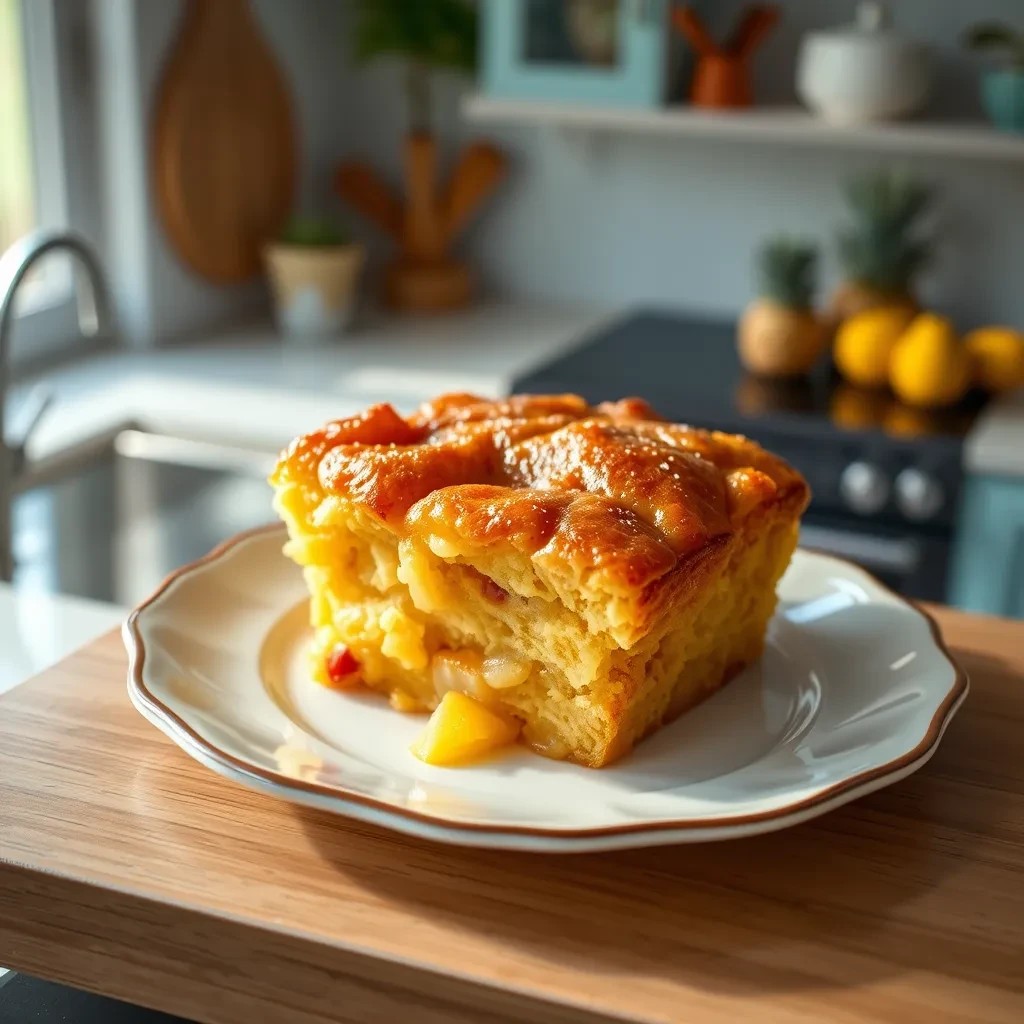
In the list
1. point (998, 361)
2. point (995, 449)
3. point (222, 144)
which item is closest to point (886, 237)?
point (998, 361)

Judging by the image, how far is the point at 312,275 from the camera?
260 centimetres

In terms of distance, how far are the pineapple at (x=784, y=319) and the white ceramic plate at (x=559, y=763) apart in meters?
1.18

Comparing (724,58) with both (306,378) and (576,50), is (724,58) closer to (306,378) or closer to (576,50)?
(576,50)

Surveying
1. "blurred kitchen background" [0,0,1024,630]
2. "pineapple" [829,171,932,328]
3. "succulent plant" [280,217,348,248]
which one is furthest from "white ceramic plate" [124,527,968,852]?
"succulent plant" [280,217,348,248]

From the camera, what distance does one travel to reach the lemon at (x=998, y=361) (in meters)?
2.20

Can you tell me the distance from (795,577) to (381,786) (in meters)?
0.49

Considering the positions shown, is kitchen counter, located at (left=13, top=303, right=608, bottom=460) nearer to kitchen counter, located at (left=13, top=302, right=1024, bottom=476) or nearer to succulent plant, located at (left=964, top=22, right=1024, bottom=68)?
kitchen counter, located at (left=13, top=302, right=1024, bottom=476)

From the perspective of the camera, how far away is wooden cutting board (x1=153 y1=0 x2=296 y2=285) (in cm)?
246

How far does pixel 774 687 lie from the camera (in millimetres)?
1040

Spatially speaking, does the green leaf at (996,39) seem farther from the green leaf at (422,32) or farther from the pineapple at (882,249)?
the green leaf at (422,32)

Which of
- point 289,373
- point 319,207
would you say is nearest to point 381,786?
point 289,373

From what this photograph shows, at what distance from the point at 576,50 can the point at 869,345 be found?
2.44 ft

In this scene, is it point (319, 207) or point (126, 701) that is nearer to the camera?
point (126, 701)

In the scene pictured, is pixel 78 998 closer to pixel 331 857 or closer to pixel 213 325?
pixel 331 857
